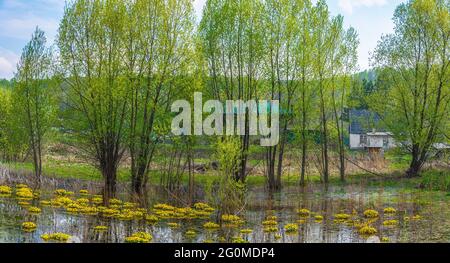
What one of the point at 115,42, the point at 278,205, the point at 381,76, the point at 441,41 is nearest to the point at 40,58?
the point at 115,42

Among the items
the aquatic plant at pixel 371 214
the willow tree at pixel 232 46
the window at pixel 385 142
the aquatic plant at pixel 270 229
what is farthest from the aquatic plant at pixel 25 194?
the window at pixel 385 142

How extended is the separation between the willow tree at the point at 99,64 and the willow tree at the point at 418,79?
20.2 meters

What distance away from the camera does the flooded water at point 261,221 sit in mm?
17266

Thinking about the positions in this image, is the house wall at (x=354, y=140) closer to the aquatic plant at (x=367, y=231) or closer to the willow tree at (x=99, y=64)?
the willow tree at (x=99, y=64)

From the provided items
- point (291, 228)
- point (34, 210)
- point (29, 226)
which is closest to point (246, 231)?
point (291, 228)

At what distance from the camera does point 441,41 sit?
38438 mm

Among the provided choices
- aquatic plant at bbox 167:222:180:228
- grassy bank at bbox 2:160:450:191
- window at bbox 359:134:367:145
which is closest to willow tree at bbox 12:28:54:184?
grassy bank at bbox 2:160:450:191

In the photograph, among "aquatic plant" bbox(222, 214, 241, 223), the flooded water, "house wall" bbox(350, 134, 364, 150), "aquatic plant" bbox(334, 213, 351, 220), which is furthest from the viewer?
"house wall" bbox(350, 134, 364, 150)

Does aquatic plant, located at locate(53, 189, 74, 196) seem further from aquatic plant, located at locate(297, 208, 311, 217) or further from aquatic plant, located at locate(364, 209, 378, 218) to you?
aquatic plant, located at locate(364, 209, 378, 218)

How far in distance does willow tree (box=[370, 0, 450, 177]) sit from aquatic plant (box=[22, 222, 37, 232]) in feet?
92.3

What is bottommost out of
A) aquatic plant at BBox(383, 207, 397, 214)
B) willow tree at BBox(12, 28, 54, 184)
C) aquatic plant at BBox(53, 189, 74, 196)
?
aquatic plant at BBox(383, 207, 397, 214)

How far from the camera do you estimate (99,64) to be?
31391 millimetres

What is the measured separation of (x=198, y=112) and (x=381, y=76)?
16.7 meters

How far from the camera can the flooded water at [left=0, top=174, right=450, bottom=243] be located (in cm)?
1727
